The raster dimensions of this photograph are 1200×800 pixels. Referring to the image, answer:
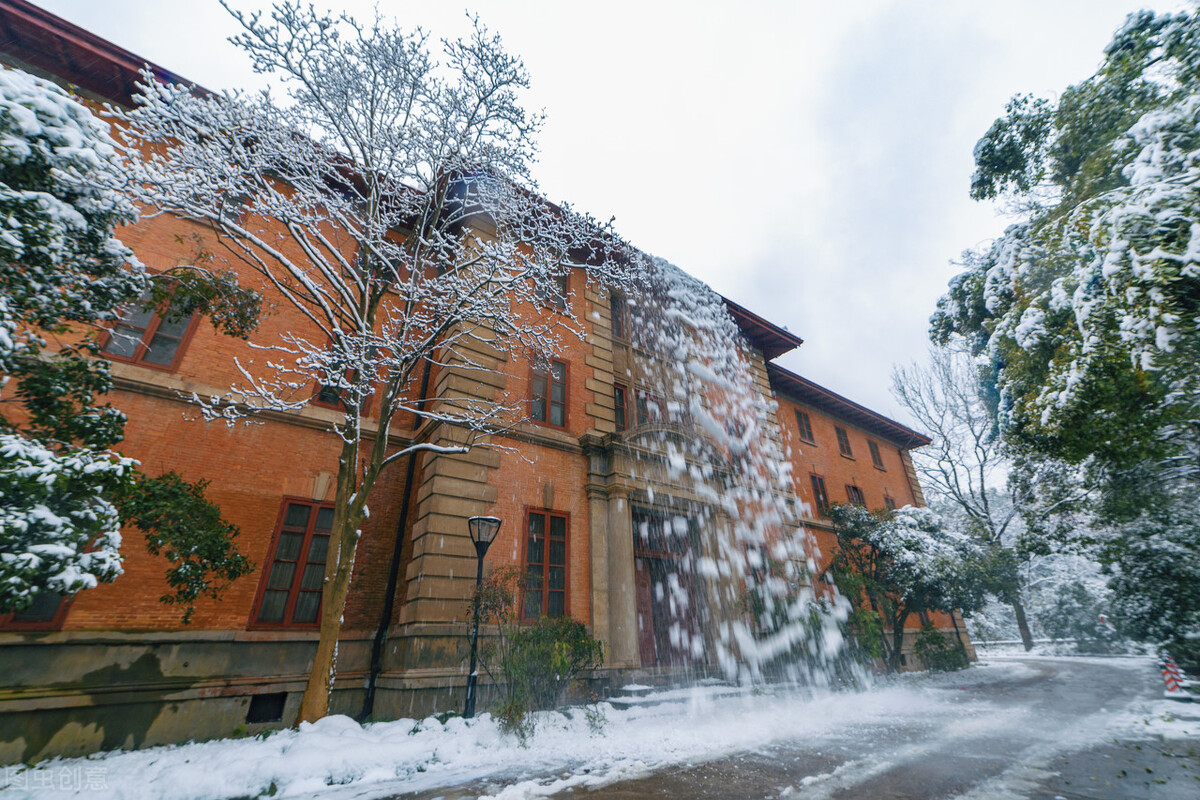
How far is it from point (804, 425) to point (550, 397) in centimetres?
1296

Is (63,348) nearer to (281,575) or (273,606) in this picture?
(281,575)

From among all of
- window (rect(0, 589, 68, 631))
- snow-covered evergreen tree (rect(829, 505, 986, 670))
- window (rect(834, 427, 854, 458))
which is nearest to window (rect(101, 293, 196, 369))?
window (rect(0, 589, 68, 631))

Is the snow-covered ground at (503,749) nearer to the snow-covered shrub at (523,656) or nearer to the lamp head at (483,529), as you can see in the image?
the snow-covered shrub at (523,656)

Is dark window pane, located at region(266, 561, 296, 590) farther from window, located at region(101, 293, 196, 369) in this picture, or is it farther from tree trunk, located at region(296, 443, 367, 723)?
window, located at region(101, 293, 196, 369)

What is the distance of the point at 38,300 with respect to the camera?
171 inches

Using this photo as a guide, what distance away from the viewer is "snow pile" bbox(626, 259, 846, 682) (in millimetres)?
10711

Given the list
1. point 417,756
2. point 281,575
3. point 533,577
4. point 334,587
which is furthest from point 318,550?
point 417,756

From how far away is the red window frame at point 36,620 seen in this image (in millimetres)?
5988

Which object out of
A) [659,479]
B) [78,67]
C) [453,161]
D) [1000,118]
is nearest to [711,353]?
[659,479]

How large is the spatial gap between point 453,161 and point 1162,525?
15.3 meters

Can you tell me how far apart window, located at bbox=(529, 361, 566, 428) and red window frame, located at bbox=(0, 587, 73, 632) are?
7625 mm

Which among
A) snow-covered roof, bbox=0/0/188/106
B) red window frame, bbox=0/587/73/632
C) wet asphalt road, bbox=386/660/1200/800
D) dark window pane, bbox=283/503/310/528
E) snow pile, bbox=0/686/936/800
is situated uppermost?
snow-covered roof, bbox=0/0/188/106

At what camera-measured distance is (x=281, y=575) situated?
7742 millimetres

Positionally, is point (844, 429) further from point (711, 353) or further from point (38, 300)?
point (38, 300)
